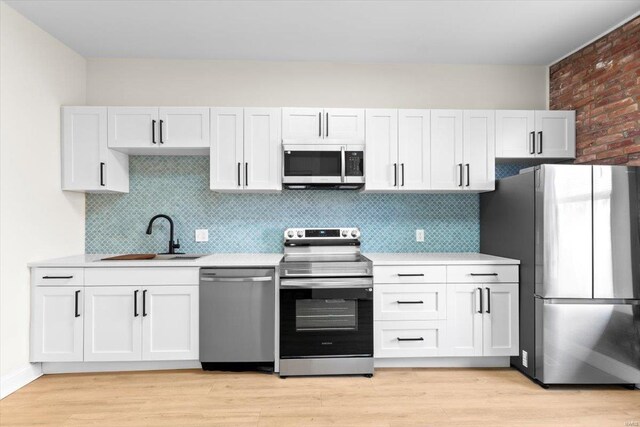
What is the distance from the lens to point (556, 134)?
133 inches

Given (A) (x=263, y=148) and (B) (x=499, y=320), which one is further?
(A) (x=263, y=148)

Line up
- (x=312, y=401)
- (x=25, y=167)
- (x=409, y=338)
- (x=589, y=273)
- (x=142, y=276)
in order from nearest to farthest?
(x=312, y=401)
(x=589, y=273)
(x=25, y=167)
(x=142, y=276)
(x=409, y=338)


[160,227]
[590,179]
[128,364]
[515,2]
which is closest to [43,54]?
[160,227]

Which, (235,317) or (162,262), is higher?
(162,262)

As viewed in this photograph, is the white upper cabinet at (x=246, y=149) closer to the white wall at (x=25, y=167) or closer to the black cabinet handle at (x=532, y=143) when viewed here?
the white wall at (x=25, y=167)

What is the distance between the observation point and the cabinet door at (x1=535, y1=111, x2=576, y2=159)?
3.37 meters

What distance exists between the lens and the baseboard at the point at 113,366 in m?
2.97

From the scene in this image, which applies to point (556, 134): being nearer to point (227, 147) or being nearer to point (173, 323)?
point (227, 147)

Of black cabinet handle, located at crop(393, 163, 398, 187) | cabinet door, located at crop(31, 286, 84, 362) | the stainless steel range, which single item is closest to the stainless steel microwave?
black cabinet handle, located at crop(393, 163, 398, 187)

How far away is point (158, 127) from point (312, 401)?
2.48 metres

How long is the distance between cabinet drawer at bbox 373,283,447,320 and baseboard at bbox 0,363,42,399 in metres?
2.64

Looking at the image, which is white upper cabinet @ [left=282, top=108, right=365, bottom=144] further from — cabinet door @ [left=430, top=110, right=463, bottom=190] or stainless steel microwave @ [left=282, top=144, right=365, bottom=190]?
cabinet door @ [left=430, top=110, right=463, bottom=190]

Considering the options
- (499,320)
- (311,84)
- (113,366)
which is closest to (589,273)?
(499,320)

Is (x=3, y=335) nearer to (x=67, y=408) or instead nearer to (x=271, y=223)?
(x=67, y=408)
